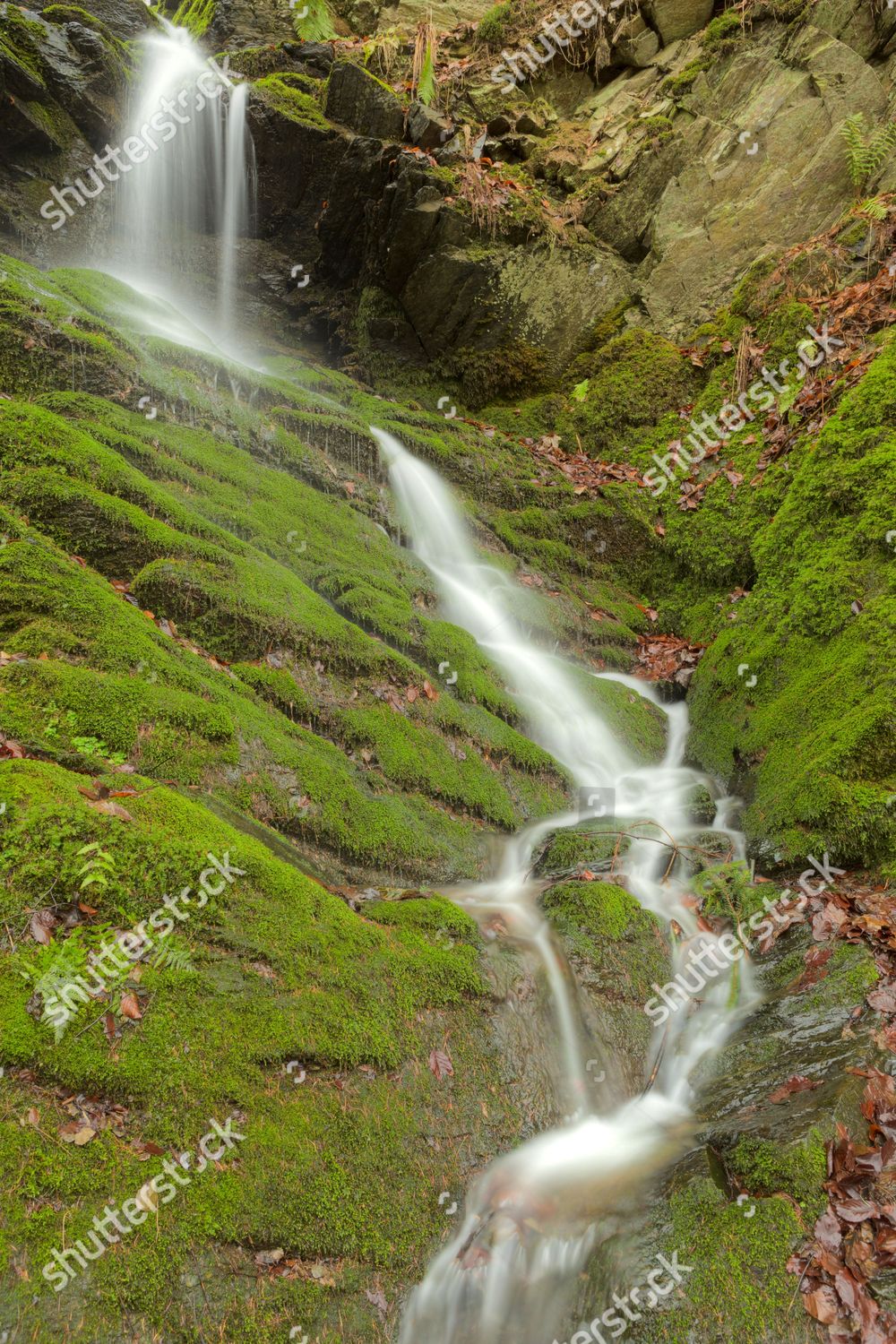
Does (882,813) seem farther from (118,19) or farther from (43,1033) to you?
(118,19)

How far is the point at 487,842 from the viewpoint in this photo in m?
5.71

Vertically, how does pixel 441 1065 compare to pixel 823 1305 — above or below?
above

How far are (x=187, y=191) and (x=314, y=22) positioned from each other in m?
5.84

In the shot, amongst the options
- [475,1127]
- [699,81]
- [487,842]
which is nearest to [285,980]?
[475,1127]

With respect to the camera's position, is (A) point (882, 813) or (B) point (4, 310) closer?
(A) point (882, 813)

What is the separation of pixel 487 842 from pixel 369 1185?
2.83 m

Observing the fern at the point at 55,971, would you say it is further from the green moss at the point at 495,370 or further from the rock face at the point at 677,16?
the rock face at the point at 677,16

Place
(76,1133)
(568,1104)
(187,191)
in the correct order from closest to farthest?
(76,1133)
(568,1104)
(187,191)

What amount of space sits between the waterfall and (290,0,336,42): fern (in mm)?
3233

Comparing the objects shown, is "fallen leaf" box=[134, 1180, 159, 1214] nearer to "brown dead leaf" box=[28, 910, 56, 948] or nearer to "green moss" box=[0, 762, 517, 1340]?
"green moss" box=[0, 762, 517, 1340]

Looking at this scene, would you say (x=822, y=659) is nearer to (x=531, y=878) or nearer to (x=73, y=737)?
(x=531, y=878)

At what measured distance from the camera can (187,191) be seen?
12719mm

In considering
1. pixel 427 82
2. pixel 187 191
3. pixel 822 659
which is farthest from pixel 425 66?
pixel 822 659

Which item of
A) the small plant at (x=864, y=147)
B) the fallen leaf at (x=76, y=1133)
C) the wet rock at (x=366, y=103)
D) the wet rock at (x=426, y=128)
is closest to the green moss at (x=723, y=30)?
the small plant at (x=864, y=147)
